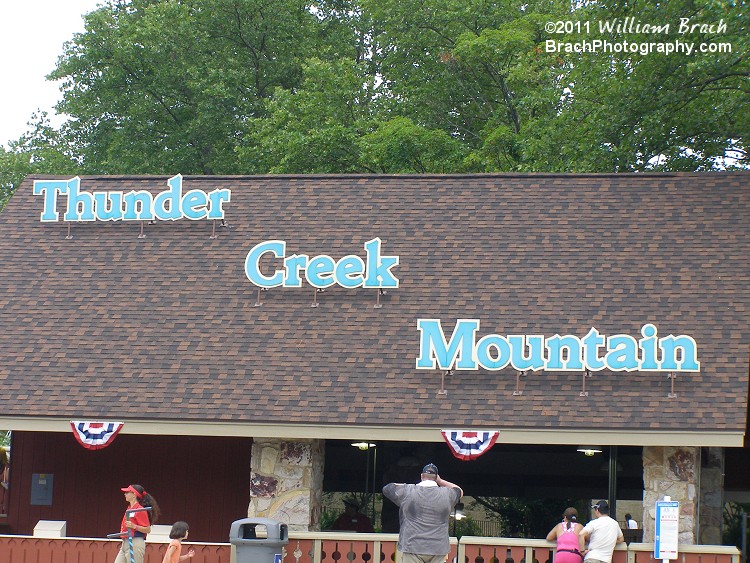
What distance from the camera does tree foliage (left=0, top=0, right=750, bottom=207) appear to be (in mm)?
25609

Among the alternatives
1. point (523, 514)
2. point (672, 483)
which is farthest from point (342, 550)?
point (523, 514)

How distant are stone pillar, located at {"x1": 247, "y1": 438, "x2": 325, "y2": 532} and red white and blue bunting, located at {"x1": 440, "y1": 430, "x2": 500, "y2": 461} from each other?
87.2 inches

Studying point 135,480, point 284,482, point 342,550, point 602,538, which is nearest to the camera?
point 602,538

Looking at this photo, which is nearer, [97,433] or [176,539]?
[176,539]

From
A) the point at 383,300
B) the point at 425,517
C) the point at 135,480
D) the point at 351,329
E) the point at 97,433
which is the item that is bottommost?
the point at 425,517

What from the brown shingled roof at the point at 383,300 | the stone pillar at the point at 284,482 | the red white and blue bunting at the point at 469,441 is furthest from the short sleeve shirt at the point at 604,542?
the stone pillar at the point at 284,482

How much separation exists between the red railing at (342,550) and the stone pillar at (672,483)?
0.61 meters

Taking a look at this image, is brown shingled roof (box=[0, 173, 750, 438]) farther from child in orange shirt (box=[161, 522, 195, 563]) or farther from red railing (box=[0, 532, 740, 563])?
child in orange shirt (box=[161, 522, 195, 563])

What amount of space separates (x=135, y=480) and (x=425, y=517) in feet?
22.4

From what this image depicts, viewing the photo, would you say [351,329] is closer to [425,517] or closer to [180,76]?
[425,517]

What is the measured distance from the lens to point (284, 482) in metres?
16.8

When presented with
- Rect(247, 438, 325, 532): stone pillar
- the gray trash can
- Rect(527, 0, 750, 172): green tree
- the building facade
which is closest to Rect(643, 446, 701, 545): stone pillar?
the building facade

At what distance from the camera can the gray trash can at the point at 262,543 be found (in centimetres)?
1527

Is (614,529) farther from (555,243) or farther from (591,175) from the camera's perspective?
(591,175)
